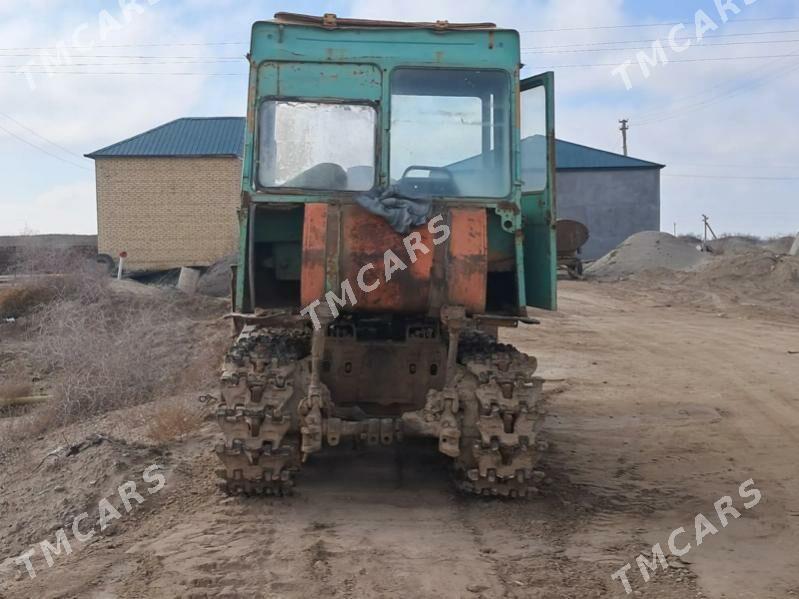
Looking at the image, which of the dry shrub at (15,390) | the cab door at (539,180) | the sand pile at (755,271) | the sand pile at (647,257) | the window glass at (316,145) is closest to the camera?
the window glass at (316,145)

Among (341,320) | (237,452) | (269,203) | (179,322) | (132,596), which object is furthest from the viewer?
(179,322)

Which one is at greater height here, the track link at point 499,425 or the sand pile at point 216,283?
the sand pile at point 216,283

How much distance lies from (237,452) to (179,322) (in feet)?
34.5

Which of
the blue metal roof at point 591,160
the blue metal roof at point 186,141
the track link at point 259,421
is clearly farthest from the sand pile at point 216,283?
the blue metal roof at point 591,160

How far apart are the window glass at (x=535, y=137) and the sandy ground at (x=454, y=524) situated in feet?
→ 7.41

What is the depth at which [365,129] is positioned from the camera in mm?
6488

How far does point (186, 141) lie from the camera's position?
33469 mm

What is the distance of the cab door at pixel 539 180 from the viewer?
22.0 feet

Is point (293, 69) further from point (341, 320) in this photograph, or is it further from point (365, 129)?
point (341, 320)

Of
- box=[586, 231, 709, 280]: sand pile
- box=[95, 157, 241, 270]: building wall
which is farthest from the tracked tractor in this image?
box=[95, 157, 241, 270]: building wall

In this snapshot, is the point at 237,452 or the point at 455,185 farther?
the point at 455,185

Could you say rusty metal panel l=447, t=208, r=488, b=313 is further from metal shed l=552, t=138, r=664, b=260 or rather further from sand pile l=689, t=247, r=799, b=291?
metal shed l=552, t=138, r=664, b=260

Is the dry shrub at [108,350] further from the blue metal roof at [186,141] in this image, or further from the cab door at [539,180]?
the blue metal roof at [186,141]

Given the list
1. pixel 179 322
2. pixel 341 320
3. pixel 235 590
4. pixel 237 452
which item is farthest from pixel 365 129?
pixel 179 322
